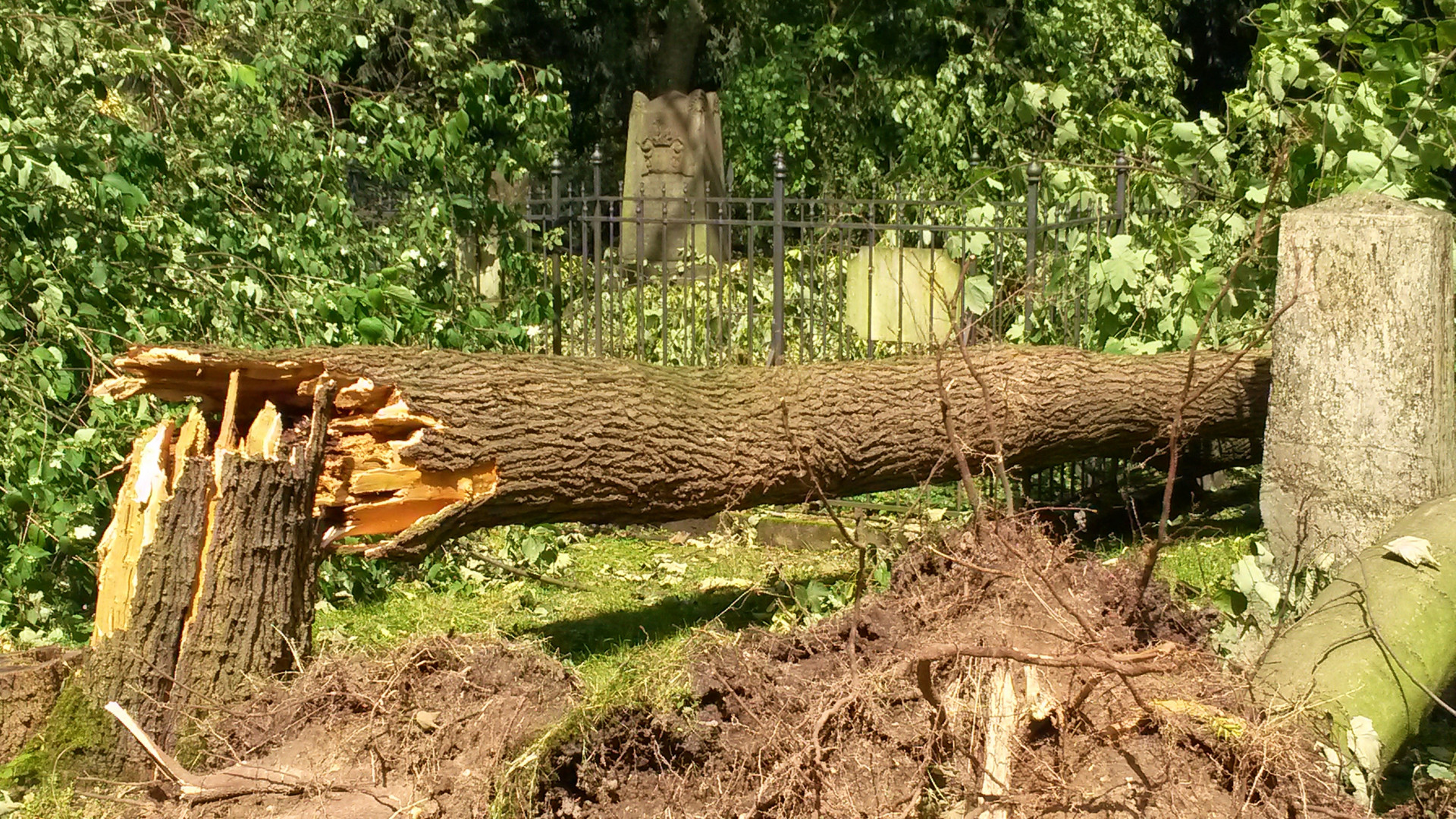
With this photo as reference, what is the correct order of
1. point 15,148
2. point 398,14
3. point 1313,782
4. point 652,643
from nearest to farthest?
1. point 1313,782
2. point 15,148
3. point 652,643
4. point 398,14

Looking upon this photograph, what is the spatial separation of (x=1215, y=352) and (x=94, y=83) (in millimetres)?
5178

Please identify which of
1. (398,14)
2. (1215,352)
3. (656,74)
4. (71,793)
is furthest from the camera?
(656,74)

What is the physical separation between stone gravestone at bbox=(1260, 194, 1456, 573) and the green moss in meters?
3.94

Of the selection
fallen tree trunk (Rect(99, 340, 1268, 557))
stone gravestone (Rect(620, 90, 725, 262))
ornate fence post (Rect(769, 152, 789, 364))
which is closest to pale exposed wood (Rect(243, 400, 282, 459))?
fallen tree trunk (Rect(99, 340, 1268, 557))

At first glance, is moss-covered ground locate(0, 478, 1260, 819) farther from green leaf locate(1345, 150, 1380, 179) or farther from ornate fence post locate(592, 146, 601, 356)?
green leaf locate(1345, 150, 1380, 179)

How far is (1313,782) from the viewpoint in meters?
3.16

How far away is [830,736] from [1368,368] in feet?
8.26

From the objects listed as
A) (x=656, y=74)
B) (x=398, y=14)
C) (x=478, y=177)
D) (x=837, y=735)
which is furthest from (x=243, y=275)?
(x=656, y=74)

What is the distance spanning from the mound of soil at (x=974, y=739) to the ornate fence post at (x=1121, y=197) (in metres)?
3.56

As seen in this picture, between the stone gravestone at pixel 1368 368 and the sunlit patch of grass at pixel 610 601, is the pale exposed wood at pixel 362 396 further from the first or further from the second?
the stone gravestone at pixel 1368 368

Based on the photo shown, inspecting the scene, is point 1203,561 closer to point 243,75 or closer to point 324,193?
point 324,193

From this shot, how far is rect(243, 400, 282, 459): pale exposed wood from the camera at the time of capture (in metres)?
3.99

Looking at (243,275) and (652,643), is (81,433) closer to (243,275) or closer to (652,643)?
(243,275)

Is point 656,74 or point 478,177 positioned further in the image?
point 656,74
